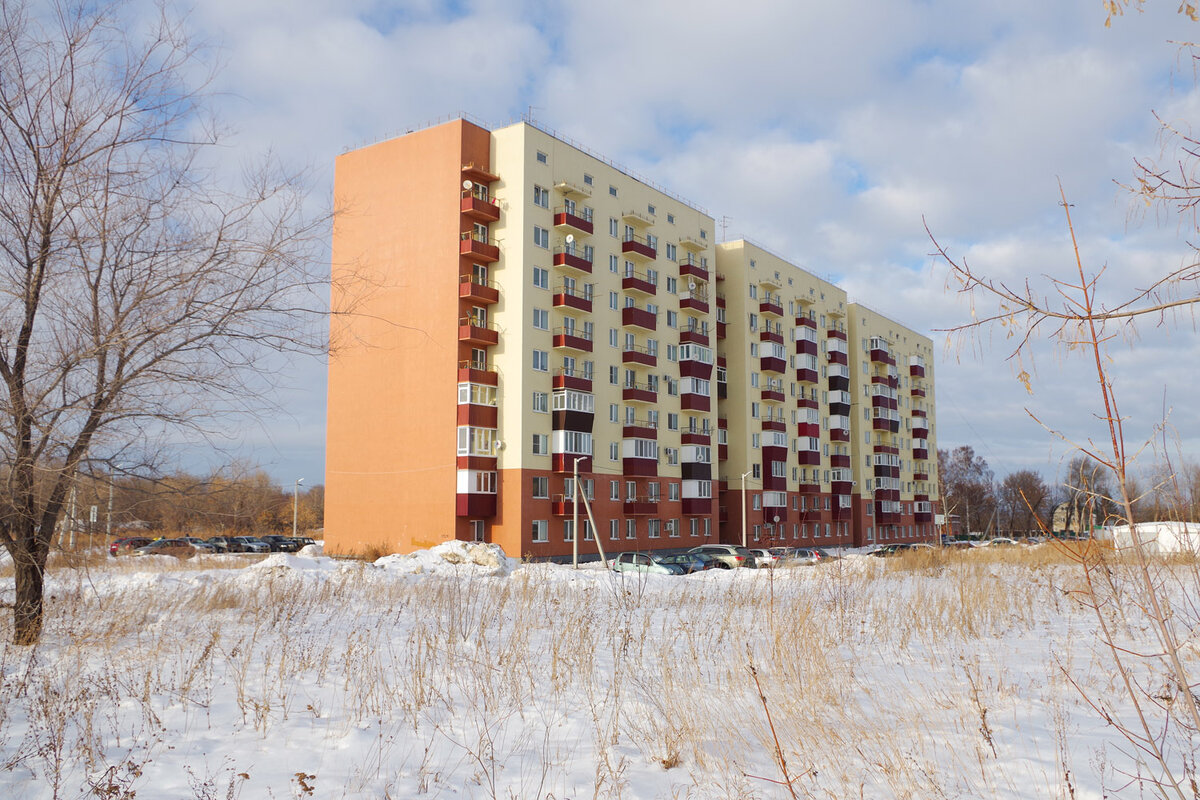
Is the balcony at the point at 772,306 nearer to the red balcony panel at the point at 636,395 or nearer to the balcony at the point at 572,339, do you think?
the red balcony panel at the point at 636,395

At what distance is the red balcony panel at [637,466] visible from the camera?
167 feet

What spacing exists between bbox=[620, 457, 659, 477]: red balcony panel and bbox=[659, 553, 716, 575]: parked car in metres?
14.0

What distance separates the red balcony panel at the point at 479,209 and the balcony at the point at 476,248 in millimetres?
1111

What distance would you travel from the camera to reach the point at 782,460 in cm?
6650

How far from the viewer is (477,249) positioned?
4522cm

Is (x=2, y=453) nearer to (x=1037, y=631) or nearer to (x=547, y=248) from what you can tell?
(x=1037, y=631)

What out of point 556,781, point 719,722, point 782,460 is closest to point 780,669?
point 719,722

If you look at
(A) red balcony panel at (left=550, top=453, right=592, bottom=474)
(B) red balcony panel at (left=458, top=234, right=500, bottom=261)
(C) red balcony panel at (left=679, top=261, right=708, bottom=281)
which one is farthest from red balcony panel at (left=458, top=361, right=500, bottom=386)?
(C) red balcony panel at (left=679, top=261, right=708, bottom=281)

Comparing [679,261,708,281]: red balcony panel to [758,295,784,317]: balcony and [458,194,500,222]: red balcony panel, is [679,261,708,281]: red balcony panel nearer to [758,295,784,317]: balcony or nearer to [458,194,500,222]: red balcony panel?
[758,295,784,317]: balcony

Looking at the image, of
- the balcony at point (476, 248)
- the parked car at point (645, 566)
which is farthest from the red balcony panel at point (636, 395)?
the parked car at point (645, 566)

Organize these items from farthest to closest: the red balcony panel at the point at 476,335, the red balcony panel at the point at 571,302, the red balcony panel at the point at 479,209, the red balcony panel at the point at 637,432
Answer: the red balcony panel at the point at 637,432 → the red balcony panel at the point at 571,302 → the red balcony panel at the point at 479,209 → the red balcony panel at the point at 476,335

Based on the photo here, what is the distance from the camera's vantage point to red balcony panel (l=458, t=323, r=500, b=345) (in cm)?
4450

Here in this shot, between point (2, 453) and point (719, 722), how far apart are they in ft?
26.0

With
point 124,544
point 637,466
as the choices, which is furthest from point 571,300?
point 124,544
